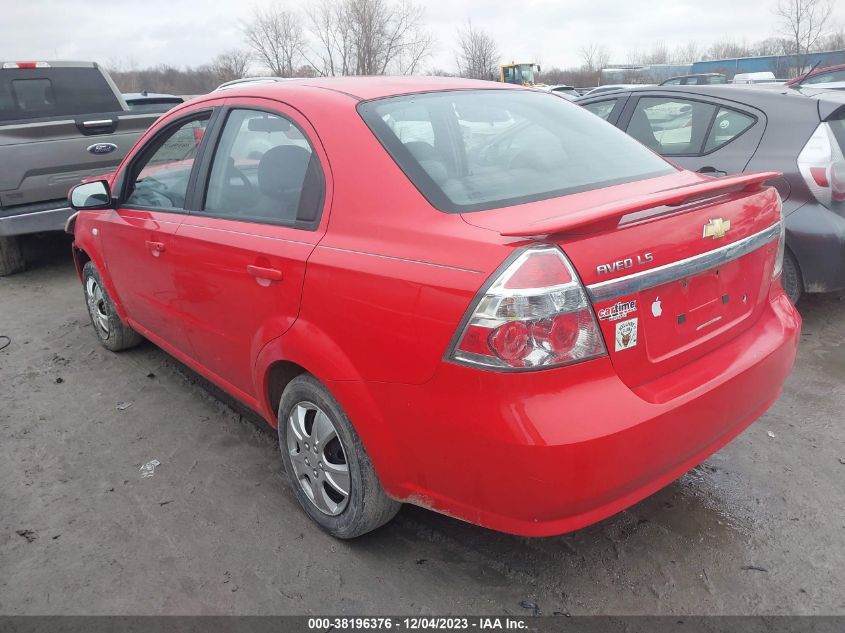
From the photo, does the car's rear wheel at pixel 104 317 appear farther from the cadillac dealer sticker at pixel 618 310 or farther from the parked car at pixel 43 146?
the cadillac dealer sticker at pixel 618 310

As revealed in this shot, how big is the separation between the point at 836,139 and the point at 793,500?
106 inches

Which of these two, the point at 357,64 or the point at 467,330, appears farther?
the point at 357,64

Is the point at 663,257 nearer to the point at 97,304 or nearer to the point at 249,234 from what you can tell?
the point at 249,234

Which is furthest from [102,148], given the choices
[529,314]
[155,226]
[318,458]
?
[529,314]

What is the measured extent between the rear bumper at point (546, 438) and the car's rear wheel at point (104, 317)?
2930mm

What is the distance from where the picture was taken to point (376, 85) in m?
2.72

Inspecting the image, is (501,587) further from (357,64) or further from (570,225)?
(357,64)

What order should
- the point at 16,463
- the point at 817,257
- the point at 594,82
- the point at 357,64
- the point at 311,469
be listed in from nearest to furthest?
1. the point at 311,469
2. the point at 16,463
3. the point at 817,257
4. the point at 357,64
5. the point at 594,82

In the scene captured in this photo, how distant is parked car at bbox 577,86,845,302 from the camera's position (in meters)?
4.13

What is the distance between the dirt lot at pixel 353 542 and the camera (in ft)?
7.36

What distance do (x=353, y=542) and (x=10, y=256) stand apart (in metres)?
5.82

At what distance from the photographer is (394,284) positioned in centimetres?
199

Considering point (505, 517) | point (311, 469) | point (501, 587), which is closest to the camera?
point (505, 517)

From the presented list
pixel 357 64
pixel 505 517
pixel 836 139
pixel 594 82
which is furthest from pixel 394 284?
pixel 594 82
